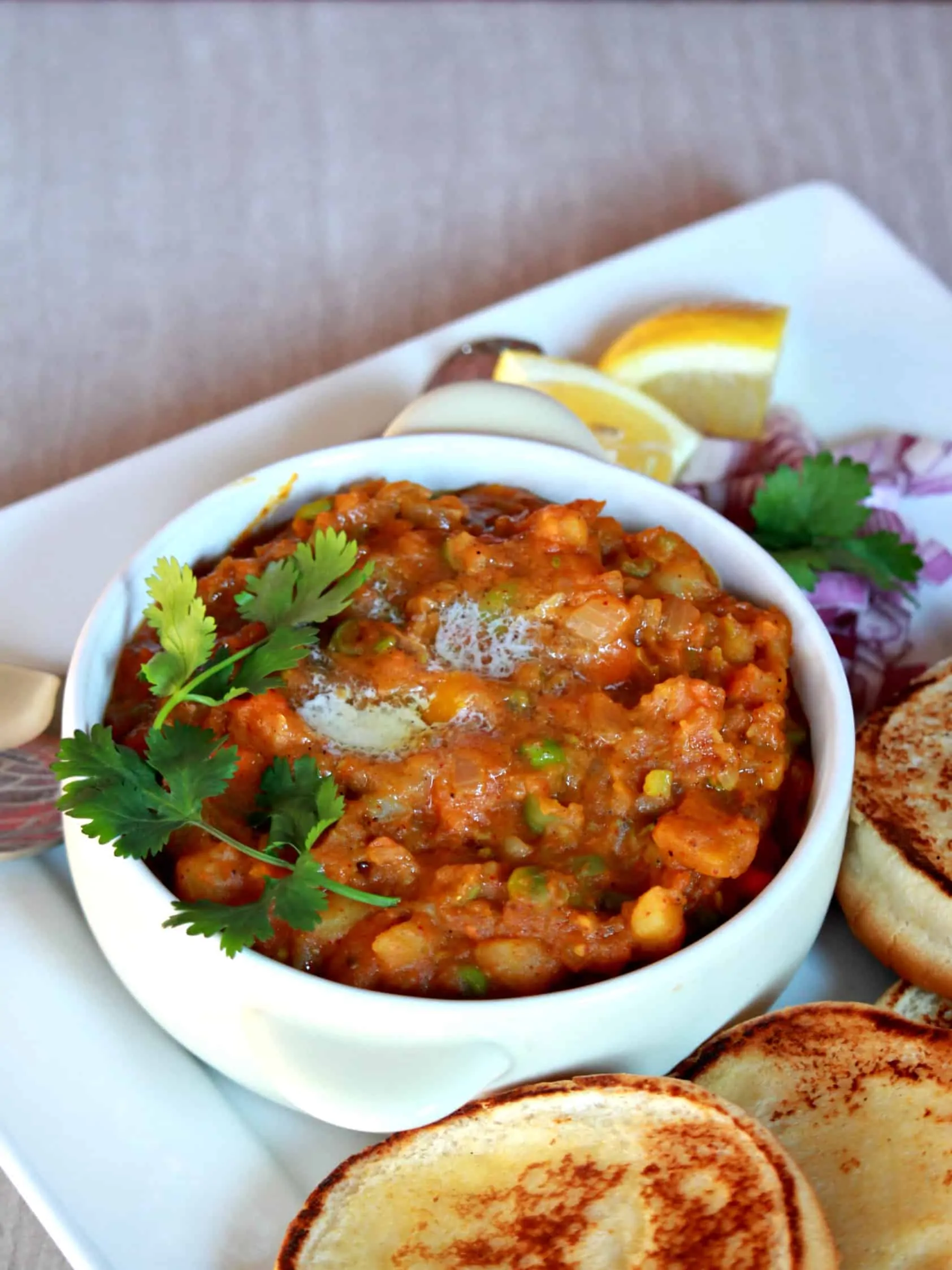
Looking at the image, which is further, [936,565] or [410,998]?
[936,565]

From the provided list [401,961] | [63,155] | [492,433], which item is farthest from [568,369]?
[63,155]

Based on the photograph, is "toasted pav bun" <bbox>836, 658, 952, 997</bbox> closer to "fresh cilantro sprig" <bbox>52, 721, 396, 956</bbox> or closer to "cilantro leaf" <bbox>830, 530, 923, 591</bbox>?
"cilantro leaf" <bbox>830, 530, 923, 591</bbox>

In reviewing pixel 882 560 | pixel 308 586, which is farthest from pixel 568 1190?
pixel 882 560

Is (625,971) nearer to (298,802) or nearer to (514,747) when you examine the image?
(514,747)

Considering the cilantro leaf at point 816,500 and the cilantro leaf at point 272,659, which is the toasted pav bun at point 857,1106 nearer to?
the cilantro leaf at point 272,659

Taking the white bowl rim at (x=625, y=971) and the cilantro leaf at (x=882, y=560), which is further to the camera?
the cilantro leaf at (x=882, y=560)

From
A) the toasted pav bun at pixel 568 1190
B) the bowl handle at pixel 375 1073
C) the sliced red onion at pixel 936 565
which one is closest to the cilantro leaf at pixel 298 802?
the bowl handle at pixel 375 1073
